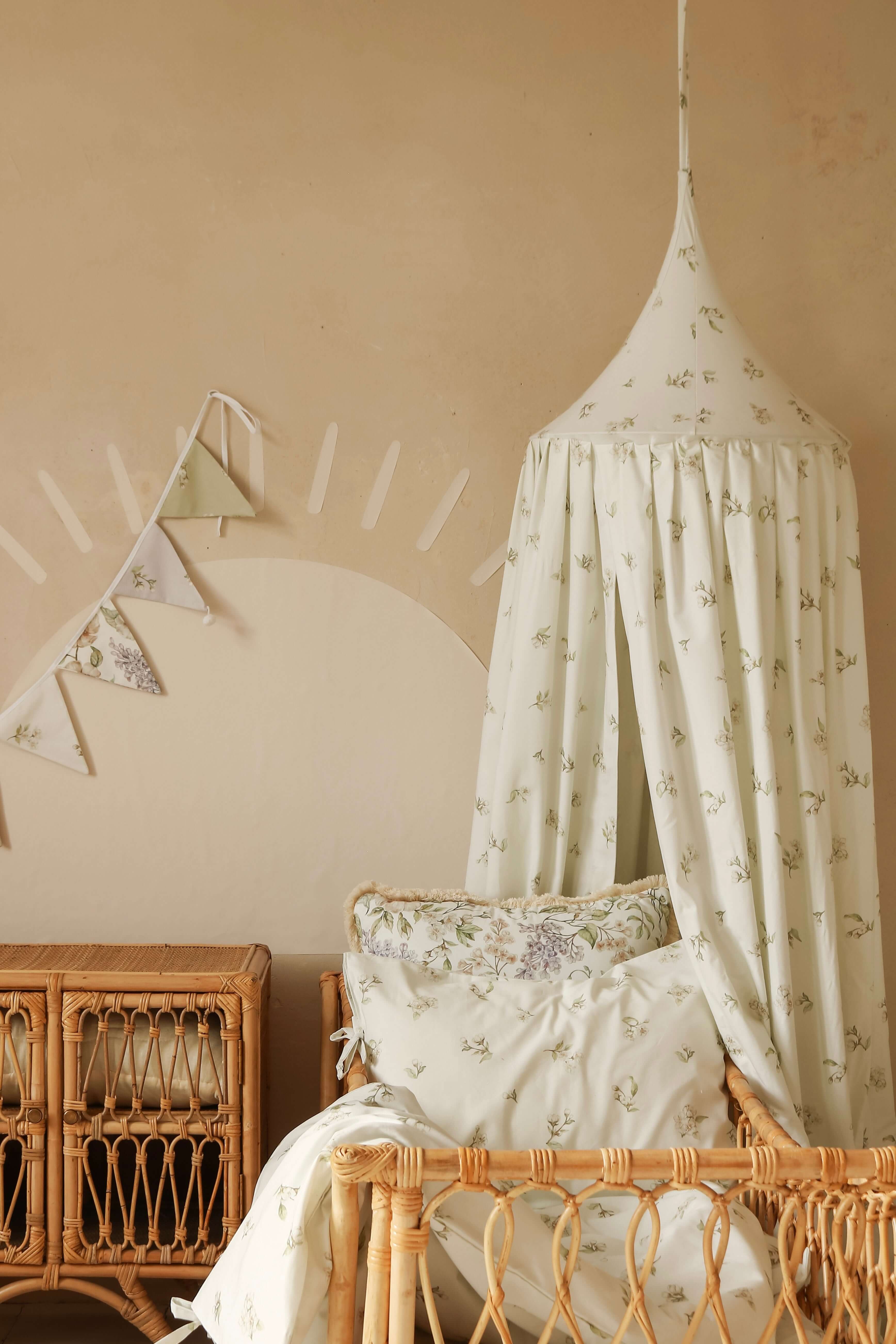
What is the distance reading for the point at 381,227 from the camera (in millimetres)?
2252

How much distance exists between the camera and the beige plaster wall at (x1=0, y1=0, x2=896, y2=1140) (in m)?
2.21

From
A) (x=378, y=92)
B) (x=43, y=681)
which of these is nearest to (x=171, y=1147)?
(x=43, y=681)

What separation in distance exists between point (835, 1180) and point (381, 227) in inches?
76.3

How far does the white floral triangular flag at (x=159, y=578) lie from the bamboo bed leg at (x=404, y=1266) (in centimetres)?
134

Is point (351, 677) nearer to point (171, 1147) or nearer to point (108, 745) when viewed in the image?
point (108, 745)

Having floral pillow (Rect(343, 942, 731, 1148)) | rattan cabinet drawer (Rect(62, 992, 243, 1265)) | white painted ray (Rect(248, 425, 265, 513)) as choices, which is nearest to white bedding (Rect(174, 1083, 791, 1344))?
floral pillow (Rect(343, 942, 731, 1148))

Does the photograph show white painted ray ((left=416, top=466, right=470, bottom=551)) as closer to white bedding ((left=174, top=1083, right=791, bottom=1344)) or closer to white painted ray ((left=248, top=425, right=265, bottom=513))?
white painted ray ((left=248, top=425, right=265, bottom=513))

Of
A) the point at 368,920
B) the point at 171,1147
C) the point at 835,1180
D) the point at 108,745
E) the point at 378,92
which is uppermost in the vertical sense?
the point at 378,92

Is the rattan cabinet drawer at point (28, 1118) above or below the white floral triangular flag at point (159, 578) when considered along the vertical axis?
below

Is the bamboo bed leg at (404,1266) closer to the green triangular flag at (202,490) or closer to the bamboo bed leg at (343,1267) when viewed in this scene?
the bamboo bed leg at (343,1267)

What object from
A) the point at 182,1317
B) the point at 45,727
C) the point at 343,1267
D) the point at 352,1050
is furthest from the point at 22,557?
the point at 343,1267

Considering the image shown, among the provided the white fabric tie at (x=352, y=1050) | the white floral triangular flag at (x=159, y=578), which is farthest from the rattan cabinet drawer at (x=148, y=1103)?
the white floral triangular flag at (x=159, y=578)

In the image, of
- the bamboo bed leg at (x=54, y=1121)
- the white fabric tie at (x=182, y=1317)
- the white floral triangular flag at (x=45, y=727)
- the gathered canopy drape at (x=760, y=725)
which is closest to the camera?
the white fabric tie at (x=182, y=1317)

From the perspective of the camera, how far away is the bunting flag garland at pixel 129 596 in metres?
2.21
